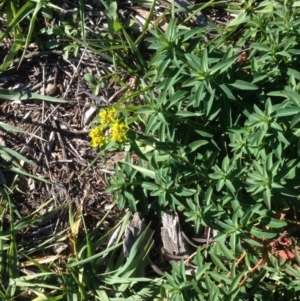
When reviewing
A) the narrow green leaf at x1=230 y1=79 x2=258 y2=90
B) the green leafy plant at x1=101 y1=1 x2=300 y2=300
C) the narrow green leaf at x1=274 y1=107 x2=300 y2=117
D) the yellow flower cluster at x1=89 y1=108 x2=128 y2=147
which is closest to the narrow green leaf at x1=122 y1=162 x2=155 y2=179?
the green leafy plant at x1=101 y1=1 x2=300 y2=300

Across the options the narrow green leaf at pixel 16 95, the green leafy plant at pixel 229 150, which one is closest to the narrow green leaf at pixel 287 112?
the green leafy plant at pixel 229 150

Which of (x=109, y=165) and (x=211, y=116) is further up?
(x=211, y=116)

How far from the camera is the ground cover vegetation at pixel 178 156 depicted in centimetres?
310

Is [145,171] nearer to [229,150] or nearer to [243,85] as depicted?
[229,150]

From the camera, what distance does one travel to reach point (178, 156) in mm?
3213

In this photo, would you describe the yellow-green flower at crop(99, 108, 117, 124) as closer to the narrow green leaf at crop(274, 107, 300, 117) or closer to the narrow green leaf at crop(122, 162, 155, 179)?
the narrow green leaf at crop(122, 162, 155, 179)

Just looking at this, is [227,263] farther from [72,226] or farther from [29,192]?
[29,192]

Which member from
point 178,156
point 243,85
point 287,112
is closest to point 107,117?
point 178,156

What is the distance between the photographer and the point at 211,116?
3.20 m

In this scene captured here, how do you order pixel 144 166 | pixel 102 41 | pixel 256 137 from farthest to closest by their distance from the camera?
pixel 102 41
pixel 144 166
pixel 256 137

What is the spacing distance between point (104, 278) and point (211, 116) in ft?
3.95

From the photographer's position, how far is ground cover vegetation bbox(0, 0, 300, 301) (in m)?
3.10

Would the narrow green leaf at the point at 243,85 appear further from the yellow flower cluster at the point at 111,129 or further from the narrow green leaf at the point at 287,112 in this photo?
the yellow flower cluster at the point at 111,129

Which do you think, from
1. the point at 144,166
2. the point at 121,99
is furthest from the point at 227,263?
the point at 121,99
